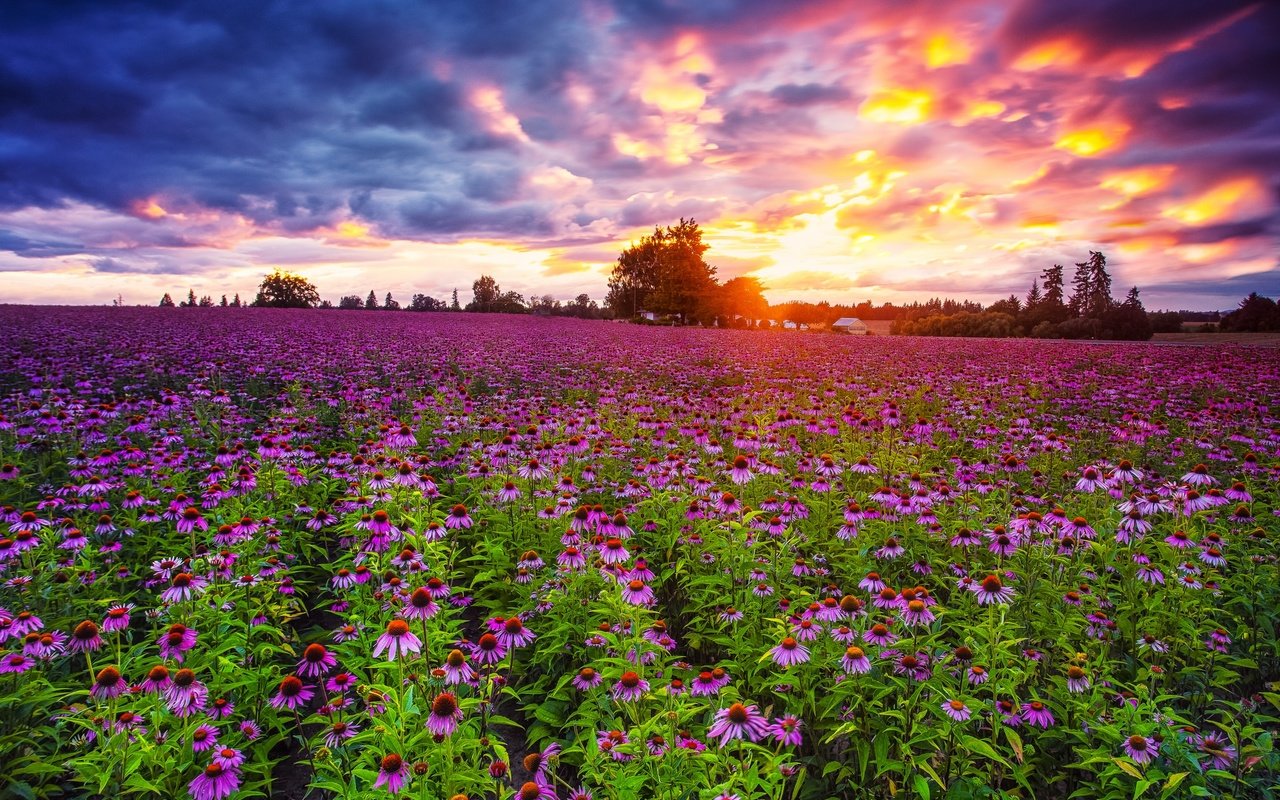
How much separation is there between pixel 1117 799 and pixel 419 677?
11.6 ft

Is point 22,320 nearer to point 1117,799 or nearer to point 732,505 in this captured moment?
point 732,505

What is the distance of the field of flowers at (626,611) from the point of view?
275 cm

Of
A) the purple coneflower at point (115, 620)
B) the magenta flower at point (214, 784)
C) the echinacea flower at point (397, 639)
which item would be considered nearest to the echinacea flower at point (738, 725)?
the echinacea flower at point (397, 639)

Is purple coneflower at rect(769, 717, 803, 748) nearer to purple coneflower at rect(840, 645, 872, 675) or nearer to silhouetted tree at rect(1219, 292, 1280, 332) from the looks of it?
purple coneflower at rect(840, 645, 872, 675)

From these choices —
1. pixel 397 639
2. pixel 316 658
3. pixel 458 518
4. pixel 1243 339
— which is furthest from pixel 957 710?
pixel 1243 339

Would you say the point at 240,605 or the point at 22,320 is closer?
the point at 240,605

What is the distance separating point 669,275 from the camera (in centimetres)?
6606

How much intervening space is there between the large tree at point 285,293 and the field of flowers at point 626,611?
6124 centimetres

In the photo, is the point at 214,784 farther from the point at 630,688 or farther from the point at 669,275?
the point at 669,275

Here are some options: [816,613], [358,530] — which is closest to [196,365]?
[358,530]

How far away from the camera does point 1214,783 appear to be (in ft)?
9.43

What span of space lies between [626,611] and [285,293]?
71.9 m

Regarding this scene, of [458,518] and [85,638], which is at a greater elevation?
[458,518]

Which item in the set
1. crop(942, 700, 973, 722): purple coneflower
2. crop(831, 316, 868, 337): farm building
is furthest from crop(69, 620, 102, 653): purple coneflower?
crop(831, 316, 868, 337): farm building
